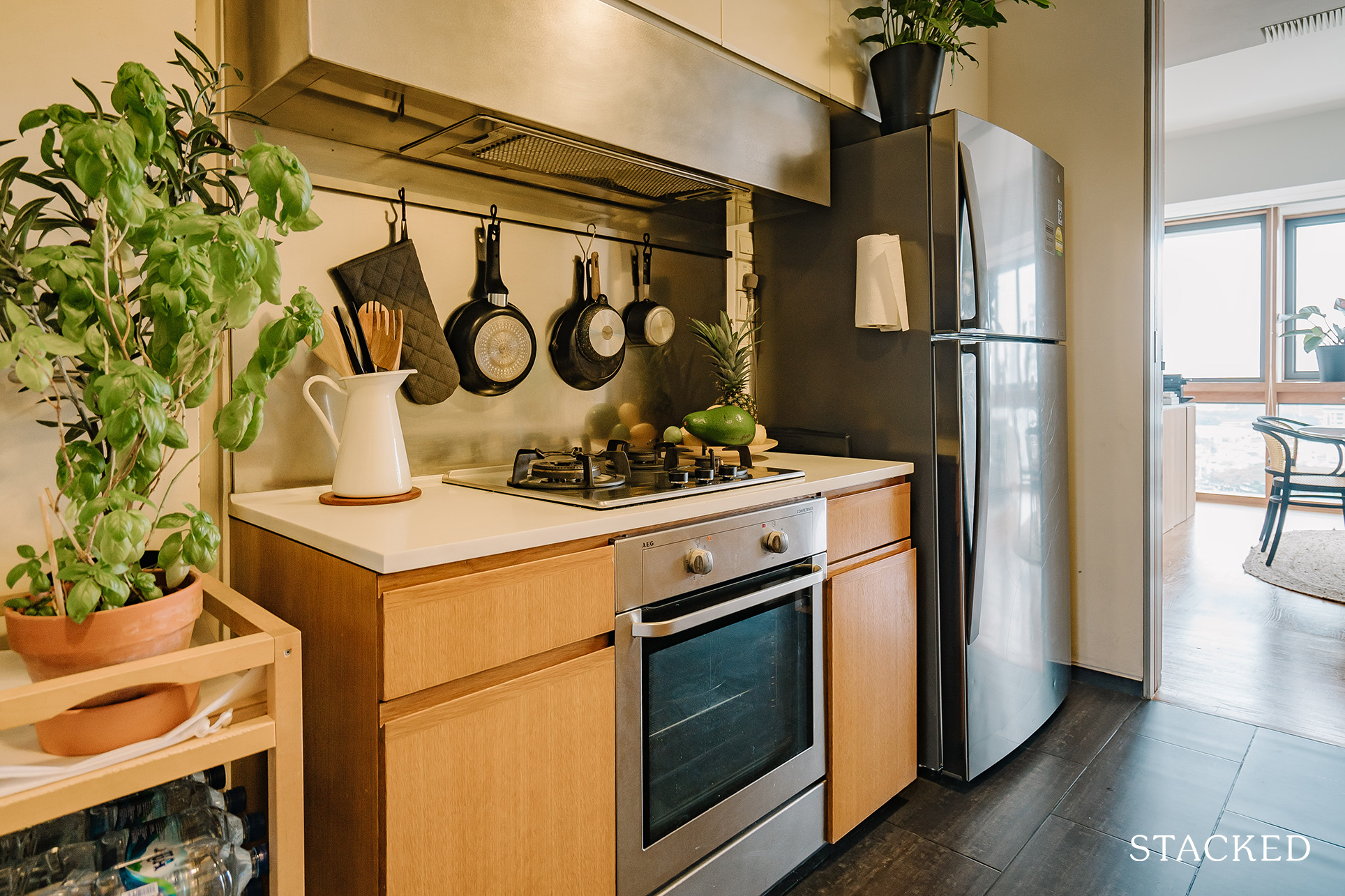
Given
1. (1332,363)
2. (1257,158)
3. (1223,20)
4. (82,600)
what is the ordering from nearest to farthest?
(82,600), (1223,20), (1257,158), (1332,363)

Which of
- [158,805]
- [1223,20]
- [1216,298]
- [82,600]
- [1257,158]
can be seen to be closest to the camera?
[82,600]

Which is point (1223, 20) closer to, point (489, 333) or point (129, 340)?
point (489, 333)

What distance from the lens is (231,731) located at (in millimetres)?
871

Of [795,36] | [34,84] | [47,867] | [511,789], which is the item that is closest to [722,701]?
[511,789]

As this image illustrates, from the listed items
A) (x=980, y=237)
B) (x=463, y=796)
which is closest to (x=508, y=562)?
(x=463, y=796)

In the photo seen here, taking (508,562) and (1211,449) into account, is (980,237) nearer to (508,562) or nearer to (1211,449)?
(508,562)

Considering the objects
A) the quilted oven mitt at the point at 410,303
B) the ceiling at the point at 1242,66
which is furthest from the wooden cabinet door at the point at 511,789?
the ceiling at the point at 1242,66

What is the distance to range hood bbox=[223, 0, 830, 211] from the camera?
3.93 feet

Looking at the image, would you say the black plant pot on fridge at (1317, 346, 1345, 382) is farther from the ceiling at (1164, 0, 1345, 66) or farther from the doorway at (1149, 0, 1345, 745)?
the ceiling at (1164, 0, 1345, 66)

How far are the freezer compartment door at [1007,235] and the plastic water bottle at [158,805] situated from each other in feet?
5.95

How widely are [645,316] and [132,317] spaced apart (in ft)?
4.40

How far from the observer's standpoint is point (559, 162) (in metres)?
1.68

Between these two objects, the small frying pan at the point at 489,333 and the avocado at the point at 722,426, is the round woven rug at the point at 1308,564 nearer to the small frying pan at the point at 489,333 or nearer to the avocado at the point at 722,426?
the avocado at the point at 722,426

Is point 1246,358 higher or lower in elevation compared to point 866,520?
higher
